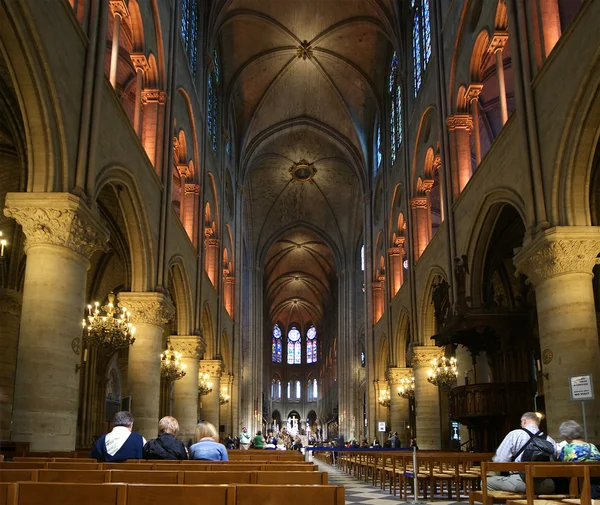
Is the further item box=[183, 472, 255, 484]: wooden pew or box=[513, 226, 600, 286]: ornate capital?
box=[513, 226, 600, 286]: ornate capital

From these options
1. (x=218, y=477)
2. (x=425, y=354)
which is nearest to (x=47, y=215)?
(x=218, y=477)

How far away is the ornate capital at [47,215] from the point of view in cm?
988

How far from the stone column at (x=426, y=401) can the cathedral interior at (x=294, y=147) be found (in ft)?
0.24

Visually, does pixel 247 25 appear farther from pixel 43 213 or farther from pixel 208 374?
pixel 43 213

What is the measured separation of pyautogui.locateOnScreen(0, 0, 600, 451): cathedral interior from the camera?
10062 mm

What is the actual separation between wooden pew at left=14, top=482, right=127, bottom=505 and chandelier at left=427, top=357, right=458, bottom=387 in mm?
17605

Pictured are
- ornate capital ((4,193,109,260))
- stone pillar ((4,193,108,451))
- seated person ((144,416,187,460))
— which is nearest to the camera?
seated person ((144,416,187,460))

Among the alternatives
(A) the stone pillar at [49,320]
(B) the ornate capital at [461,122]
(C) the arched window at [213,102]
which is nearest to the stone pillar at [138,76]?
(A) the stone pillar at [49,320]

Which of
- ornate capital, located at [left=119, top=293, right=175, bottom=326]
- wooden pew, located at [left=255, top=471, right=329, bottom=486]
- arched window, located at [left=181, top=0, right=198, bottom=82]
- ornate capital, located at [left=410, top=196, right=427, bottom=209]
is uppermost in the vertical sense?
arched window, located at [left=181, top=0, right=198, bottom=82]

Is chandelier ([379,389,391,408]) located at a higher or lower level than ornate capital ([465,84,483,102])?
lower

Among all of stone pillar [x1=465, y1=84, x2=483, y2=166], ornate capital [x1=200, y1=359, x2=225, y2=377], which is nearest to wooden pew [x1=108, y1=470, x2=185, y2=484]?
stone pillar [x1=465, y1=84, x2=483, y2=166]

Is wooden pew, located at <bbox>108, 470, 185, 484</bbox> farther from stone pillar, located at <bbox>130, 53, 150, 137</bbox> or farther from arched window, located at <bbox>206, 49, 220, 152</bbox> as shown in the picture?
arched window, located at <bbox>206, 49, 220, 152</bbox>

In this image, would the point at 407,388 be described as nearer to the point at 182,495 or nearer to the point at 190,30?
the point at 190,30

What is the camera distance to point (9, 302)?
18641 mm
